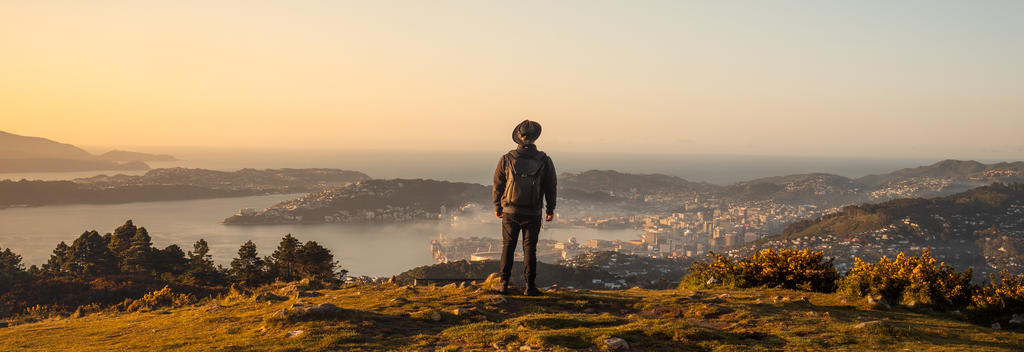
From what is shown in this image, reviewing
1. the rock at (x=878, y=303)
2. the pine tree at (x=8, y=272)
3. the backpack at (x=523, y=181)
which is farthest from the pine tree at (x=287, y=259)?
the rock at (x=878, y=303)

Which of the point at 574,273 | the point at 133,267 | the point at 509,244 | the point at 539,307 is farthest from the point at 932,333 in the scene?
the point at 574,273

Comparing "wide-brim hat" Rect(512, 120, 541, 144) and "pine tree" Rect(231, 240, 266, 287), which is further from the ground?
"wide-brim hat" Rect(512, 120, 541, 144)

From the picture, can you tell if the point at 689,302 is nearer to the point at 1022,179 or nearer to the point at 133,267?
the point at 133,267

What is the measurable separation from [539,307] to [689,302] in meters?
3.00

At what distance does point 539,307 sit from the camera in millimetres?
8953

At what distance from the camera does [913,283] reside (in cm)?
967

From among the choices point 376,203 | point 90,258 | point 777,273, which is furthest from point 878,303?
point 376,203

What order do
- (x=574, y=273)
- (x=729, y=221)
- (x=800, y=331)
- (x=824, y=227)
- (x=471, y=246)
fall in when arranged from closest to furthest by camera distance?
(x=800, y=331) → (x=574, y=273) → (x=824, y=227) → (x=471, y=246) → (x=729, y=221)

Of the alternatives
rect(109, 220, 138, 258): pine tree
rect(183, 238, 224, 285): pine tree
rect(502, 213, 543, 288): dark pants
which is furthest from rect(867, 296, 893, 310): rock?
rect(109, 220, 138, 258): pine tree

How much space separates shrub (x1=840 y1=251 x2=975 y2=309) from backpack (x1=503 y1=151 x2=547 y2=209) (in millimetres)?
7014

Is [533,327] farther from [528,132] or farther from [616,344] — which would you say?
[528,132]

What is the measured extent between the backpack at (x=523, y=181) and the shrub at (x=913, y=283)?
23.0 ft

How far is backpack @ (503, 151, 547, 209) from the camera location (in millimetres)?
9617

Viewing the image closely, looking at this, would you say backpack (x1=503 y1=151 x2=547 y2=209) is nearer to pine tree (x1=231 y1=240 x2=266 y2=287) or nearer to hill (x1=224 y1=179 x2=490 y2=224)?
pine tree (x1=231 y1=240 x2=266 y2=287)
